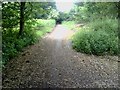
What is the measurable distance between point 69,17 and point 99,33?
74.8 ft

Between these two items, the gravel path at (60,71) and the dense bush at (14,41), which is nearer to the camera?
the gravel path at (60,71)

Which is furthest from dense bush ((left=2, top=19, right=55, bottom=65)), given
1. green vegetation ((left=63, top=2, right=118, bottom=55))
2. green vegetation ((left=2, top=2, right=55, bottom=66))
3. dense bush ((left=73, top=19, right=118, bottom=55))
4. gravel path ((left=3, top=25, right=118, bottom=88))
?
dense bush ((left=73, top=19, right=118, bottom=55))

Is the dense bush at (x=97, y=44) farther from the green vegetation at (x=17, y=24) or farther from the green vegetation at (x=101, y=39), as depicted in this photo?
the green vegetation at (x=17, y=24)

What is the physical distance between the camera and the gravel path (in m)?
Answer: 7.75

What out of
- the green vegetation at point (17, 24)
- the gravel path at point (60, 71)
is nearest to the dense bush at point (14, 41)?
the green vegetation at point (17, 24)

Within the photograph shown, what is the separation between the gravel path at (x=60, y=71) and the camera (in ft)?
25.4

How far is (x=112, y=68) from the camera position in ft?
33.0

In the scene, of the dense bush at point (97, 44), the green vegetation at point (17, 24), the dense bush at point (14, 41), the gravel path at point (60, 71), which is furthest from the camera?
the dense bush at point (97, 44)

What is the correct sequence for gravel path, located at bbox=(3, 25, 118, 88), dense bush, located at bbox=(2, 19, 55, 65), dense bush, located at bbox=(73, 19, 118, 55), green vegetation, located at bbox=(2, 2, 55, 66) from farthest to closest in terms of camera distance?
dense bush, located at bbox=(73, 19, 118, 55) < green vegetation, located at bbox=(2, 2, 55, 66) < dense bush, located at bbox=(2, 19, 55, 65) < gravel path, located at bbox=(3, 25, 118, 88)

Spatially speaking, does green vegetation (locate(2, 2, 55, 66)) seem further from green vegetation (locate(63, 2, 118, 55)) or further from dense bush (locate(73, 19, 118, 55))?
dense bush (locate(73, 19, 118, 55))

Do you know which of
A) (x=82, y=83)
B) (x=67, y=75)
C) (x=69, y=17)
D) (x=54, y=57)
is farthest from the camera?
(x=69, y=17)

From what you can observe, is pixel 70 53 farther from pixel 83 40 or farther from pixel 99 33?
pixel 99 33

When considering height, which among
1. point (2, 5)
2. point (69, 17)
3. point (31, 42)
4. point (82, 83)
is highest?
point (2, 5)

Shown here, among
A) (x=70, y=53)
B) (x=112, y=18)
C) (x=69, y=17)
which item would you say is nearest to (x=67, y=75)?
(x=70, y=53)
